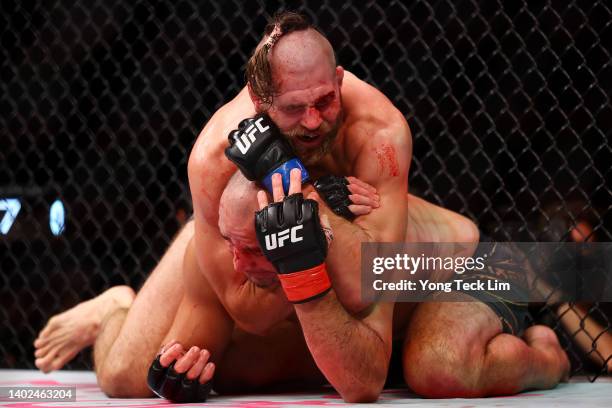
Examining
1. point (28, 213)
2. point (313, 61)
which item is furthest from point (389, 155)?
point (28, 213)

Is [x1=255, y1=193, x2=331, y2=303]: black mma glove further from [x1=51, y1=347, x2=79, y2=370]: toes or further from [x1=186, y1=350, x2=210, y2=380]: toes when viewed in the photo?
[x1=51, y1=347, x2=79, y2=370]: toes

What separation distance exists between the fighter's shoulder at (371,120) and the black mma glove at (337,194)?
8 cm

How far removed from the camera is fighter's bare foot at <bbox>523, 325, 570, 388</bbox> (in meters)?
1.73

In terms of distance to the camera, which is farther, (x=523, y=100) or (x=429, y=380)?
(x=523, y=100)

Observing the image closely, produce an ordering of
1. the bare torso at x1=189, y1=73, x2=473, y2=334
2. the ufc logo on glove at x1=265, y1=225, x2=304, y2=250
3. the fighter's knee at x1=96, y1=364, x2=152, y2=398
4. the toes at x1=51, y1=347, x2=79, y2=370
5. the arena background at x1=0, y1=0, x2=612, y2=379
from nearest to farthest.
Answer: the ufc logo on glove at x1=265, y1=225, x2=304, y2=250 < the bare torso at x1=189, y1=73, x2=473, y2=334 < the fighter's knee at x1=96, y1=364, x2=152, y2=398 < the toes at x1=51, y1=347, x2=79, y2=370 < the arena background at x1=0, y1=0, x2=612, y2=379

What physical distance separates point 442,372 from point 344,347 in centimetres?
28

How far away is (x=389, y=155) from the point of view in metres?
1.47

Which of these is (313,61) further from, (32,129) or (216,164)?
(32,129)

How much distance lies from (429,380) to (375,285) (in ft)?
0.85

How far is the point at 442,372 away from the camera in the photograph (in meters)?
1.56

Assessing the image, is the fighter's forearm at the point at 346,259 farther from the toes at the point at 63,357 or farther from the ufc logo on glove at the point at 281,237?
the toes at the point at 63,357

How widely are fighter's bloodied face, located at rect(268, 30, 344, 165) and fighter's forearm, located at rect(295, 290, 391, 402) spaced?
27 cm

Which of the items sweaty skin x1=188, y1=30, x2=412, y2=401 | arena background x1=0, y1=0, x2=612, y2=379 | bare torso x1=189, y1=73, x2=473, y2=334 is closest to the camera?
sweaty skin x1=188, y1=30, x2=412, y2=401

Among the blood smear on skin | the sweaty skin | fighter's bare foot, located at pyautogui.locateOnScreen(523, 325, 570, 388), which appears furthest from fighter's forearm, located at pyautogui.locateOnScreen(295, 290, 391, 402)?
fighter's bare foot, located at pyautogui.locateOnScreen(523, 325, 570, 388)
